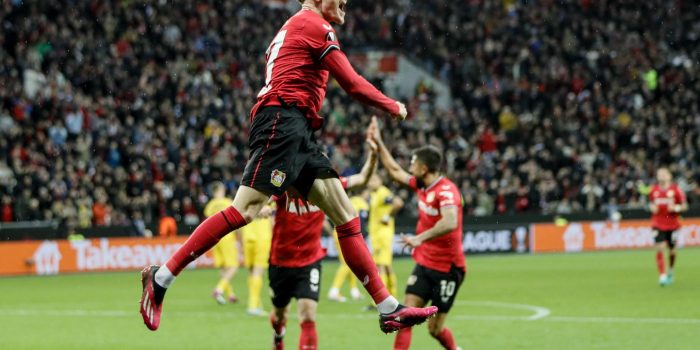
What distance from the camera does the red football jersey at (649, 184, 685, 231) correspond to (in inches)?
875

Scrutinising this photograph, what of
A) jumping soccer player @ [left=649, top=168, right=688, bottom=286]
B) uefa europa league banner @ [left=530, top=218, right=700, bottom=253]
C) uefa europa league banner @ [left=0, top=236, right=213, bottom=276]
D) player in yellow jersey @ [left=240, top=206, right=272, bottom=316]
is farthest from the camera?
uefa europa league banner @ [left=530, top=218, right=700, bottom=253]

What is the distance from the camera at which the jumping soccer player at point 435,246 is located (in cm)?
1073

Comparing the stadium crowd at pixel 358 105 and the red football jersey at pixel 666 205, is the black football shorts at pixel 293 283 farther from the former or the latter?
the stadium crowd at pixel 358 105

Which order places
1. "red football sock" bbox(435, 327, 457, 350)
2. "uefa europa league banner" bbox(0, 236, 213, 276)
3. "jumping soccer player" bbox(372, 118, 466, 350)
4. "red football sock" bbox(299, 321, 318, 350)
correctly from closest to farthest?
"red football sock" bbox(299, 321, 318, 350), "jumping soccer player" bbox(372, 118, 466, 350), "red football sock" bbox(435, 327, 457, 350), "uefa europa league banner" bbox(0, 236, 213, 276)

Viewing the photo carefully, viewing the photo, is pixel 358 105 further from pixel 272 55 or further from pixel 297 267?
pixel 272 55

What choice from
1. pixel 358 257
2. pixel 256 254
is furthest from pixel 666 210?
pixel 358 257

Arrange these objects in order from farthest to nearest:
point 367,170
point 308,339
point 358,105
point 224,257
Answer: point 358,105 → point 224,257 → point 308,339 → point 367,170

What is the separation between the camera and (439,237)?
36.1ft

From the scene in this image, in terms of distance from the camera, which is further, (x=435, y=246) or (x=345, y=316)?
(x=345, y=316)

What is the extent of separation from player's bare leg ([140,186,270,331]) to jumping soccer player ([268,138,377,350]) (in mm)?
3167

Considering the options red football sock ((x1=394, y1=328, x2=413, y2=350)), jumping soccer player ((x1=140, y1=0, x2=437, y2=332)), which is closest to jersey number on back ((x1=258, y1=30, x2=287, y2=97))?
jumping soccer player ((x1=140, y1=0, x2=437, y2=332))

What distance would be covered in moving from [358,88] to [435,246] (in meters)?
4.28

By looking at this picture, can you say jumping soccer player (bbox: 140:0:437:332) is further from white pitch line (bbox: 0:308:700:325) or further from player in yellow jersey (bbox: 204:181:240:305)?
player in yellow jersey (bbox: 204:181:240:305)

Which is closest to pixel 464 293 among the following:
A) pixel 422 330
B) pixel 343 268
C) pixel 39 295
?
pixel 343 268
